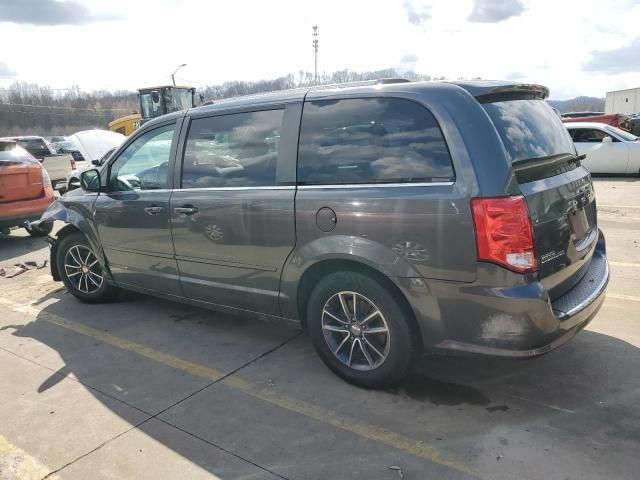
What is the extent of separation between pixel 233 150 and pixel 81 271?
2500mm

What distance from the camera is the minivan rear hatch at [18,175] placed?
7777 millimetres

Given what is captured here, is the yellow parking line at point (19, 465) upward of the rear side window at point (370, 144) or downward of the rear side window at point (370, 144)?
downward

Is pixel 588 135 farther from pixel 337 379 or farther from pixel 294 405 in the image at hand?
pixel 294 405

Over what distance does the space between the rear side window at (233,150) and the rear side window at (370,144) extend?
0.95 feet

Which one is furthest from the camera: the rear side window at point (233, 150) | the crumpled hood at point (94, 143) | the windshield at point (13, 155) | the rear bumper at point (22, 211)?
the crumpled hood at point (94, 143)

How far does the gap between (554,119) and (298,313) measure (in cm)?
221

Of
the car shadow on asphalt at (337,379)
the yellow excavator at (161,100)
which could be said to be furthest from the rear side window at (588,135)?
the yellow excavator at (161,100)

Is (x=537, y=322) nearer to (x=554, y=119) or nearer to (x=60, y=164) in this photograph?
(x=554, y=119)

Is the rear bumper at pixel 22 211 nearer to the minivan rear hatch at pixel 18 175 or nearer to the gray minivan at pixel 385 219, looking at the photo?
the minivan rear hatch at pixel 18 175

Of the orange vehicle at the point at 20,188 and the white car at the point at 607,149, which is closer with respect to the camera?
the orange vehicle at the point at 20,188

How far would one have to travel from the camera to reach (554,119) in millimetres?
3557

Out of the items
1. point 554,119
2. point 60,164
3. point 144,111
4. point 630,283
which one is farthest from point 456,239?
point 144,111

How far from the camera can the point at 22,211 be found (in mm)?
7918

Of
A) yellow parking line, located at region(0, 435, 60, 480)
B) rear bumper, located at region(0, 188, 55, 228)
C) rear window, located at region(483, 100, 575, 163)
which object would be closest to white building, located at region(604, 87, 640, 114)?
rear bumper, located at region(0, 188, 55, 228)
